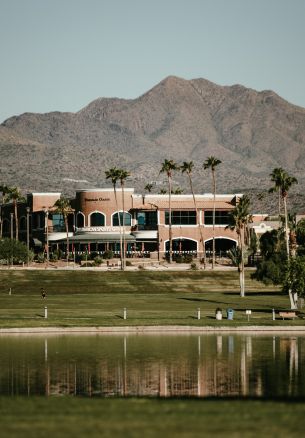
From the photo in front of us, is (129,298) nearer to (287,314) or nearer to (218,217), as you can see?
(287,314)

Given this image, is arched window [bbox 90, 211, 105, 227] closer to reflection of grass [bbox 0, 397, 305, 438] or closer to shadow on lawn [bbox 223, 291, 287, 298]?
shadow on lawn [bbox 223, 291, 287, 298]

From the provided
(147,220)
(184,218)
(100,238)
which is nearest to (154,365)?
(100,238)

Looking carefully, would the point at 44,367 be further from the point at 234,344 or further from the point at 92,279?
the point at 92,279

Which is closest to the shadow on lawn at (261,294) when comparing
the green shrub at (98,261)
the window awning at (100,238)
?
the green shrub at (98,261)

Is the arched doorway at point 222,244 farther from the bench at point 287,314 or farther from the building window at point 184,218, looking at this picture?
the bench at point 287,314

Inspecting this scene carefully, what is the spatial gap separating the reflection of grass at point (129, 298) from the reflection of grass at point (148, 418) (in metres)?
36.0

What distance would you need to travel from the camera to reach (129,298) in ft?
313

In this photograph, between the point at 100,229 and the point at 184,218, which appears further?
the point at 184,218

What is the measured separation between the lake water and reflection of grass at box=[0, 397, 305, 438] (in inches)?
230

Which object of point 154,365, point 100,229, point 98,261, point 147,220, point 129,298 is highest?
point 147,220

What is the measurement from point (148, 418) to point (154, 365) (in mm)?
19733

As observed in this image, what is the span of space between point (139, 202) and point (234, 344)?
377 feet

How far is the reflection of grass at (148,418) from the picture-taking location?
27078mm

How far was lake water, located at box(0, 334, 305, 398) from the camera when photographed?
40.1 m
